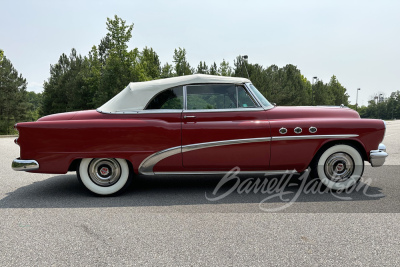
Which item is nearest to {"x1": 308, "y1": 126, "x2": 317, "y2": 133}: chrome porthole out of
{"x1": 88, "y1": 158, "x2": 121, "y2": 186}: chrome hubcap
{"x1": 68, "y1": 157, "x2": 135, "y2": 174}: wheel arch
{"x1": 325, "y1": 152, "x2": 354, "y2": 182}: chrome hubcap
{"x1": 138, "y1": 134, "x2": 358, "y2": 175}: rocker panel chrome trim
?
{"x1": 138, "y1": 134, "x2": 358, "y2": 175}: rocker panel chrome trim

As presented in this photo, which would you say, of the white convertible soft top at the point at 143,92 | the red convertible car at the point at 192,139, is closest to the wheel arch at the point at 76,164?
the red convertible car at the point at 192,139

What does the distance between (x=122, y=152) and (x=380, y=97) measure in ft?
571

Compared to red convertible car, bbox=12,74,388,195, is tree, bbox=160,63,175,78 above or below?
above

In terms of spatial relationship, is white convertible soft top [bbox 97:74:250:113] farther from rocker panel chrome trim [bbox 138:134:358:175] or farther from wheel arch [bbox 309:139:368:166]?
wheel arch [bbox 309:139:368:166]

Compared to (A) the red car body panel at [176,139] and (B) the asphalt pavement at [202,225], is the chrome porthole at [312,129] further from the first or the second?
(B) the asphalt pavement at [202,225]

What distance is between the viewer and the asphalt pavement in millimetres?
2650

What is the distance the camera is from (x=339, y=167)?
4789mm

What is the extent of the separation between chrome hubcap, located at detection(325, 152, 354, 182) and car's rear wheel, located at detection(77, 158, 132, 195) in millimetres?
2851

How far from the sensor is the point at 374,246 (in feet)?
9.25

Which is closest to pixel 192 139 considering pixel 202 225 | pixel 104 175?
pixel 104 175

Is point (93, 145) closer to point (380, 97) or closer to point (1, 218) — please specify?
point (1, 218)

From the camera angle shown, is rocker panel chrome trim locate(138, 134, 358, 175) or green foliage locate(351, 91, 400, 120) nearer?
rocker panel chrome trim locate(138, 134, 358, 175)

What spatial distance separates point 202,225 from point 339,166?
2.45 m

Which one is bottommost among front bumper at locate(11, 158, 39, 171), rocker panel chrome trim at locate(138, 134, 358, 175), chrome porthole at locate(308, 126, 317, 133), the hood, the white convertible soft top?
front bumper at locate(11, 158, 39, 171)
